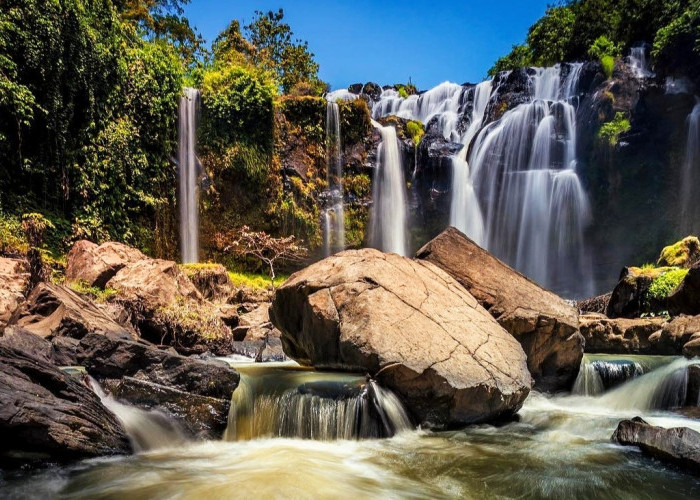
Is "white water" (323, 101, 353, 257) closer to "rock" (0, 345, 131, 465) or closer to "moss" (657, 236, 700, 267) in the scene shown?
"moss" (657, 236, 700, 267)

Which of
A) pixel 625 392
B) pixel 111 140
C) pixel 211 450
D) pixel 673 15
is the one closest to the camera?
pixel 211 450

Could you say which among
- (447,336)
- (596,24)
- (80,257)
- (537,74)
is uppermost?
(596,24)

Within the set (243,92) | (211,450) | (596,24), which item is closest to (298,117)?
(243,92)

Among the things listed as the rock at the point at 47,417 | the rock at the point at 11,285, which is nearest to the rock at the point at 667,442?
the rock at the point at 47,417

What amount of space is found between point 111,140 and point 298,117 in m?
8.55

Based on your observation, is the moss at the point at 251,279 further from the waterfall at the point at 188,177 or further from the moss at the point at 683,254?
the moss at the point at 683,254

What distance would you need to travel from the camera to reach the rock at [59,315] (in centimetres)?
729

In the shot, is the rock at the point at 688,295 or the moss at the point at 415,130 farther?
the moss at the point at 415,130

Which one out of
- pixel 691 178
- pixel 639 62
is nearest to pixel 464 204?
pixel 691 178

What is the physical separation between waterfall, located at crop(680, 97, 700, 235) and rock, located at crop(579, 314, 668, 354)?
41.4 ft

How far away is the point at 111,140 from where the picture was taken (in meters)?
15.6

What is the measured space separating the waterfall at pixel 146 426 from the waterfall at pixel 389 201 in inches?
701

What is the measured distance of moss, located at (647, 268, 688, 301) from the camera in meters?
11.1

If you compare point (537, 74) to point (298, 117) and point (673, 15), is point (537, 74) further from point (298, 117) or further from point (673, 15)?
point (298, 117)
